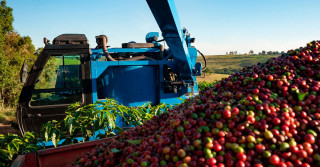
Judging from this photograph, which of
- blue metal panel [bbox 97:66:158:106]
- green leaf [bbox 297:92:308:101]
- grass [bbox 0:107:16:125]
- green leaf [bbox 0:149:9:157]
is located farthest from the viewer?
grass [bbox 0:107:16:125]

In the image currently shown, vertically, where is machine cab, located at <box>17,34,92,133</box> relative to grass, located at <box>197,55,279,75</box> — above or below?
below

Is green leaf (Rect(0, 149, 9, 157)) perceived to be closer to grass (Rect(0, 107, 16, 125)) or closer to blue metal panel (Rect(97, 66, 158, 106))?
blue metal panel (Rect(97, 66, 158, 106))

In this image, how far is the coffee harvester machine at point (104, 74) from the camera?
13.6 feet

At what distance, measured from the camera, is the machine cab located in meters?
4.11

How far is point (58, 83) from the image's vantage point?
167 inches

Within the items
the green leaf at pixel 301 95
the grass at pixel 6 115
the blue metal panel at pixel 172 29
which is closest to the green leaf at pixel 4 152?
the green leaf at pixel 301 95

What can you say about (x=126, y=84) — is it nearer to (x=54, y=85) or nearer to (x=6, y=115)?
(x=54, y=85)

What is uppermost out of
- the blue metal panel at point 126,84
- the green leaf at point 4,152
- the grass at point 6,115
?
the blue metal panel at point 126,84

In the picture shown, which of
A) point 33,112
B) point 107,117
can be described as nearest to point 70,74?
point 33,112

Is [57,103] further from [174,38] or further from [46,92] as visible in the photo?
[174,38]

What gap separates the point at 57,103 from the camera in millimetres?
4277

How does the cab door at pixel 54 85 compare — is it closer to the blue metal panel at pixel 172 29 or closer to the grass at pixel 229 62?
the blue metal panel at pixel 172 29

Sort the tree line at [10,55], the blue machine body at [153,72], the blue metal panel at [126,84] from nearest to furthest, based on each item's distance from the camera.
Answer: the blue machine body at [153,72], the blue metal panel at [126,84], the tree line at [10,55]

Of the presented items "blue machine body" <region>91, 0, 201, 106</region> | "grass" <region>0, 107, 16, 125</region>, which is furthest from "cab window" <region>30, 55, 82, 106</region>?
"grass" <region>0, 107, 16, 125</region>
